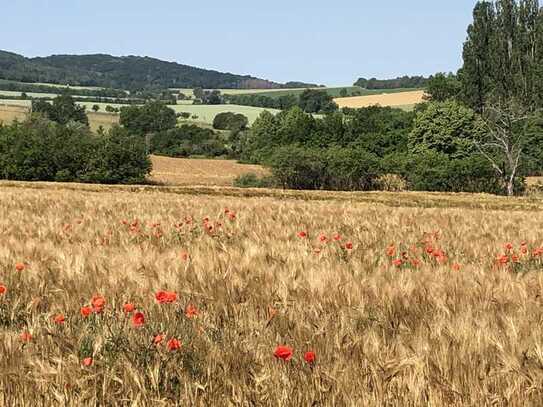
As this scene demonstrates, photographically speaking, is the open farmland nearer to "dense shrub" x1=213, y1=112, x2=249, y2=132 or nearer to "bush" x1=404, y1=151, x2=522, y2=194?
"dense shrub" x1=213, y1=112, x2=249, y2=132

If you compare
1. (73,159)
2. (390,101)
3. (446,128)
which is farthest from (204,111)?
(73,159)

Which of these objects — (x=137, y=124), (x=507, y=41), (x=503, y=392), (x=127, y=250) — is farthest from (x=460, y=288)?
(x=137, y=124)

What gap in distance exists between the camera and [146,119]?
133m

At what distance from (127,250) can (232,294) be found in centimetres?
225

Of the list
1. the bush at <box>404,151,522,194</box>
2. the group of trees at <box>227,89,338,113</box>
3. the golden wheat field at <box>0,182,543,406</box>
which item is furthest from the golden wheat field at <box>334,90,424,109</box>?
the golden wheat field at <box>0,182,543,406</box>

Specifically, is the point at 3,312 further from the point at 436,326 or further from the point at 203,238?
the point at 203,238

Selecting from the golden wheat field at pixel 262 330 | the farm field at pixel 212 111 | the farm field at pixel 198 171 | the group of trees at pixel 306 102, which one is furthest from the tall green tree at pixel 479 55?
the group of trees at pixel 306 102

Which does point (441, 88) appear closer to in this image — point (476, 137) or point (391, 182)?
point (476, 137)

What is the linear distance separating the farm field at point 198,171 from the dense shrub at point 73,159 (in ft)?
31.7

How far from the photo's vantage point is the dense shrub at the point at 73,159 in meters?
56.3

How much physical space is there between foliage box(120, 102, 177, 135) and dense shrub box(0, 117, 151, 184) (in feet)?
238

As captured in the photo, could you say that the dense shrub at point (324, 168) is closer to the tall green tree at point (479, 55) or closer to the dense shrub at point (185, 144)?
the tall green tree at point (479, 55)

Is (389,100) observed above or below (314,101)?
above

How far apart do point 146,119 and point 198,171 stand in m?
58.3
